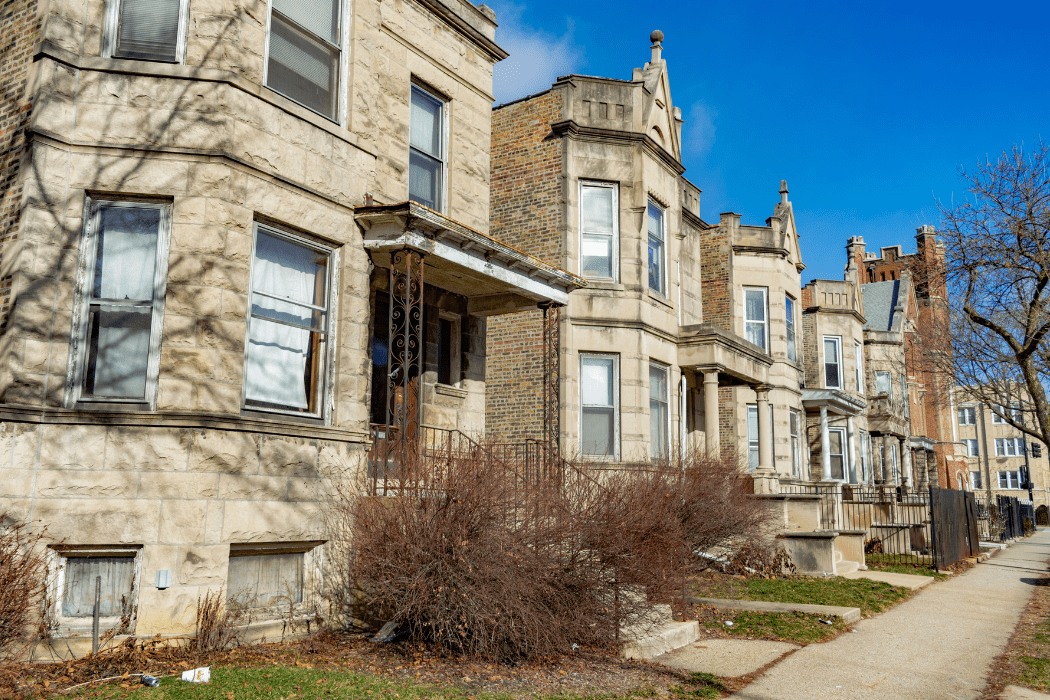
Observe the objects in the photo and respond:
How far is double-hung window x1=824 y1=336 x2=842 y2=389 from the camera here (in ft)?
108

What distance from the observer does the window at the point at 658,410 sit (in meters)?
18.1

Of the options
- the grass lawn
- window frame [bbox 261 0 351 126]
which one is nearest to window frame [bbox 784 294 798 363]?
the grass lawn

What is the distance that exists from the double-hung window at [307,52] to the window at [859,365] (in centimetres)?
2786

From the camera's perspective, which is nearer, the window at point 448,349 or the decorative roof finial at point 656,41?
the window at point 448,349

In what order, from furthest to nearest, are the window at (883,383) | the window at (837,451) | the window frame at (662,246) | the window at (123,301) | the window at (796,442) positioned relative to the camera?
the window at (883,383)
the window at (837,451)
the window at (796,442)
the window frame at (662,246)
the window at (123,301)

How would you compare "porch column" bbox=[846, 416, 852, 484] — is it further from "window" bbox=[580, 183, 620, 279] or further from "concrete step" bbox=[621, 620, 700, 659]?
"concrete step" bbox=[621, 620, 700, 659]

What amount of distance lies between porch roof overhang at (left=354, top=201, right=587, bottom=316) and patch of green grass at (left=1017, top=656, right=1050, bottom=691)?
785cm

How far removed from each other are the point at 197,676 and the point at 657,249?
561 inches

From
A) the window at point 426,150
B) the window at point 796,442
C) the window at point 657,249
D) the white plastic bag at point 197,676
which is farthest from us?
the window at point 796,442

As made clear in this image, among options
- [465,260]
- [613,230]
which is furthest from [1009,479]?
[465,260]

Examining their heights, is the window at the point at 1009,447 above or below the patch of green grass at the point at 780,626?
above

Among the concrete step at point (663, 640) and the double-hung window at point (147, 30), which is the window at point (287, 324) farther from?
the concrete step at point (663, 640)

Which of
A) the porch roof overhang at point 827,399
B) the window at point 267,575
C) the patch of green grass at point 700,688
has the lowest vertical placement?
the patch of green grass at point 700,688

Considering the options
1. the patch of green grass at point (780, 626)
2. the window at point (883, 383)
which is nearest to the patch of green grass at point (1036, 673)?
the patch of green grass at point (780, 626)
